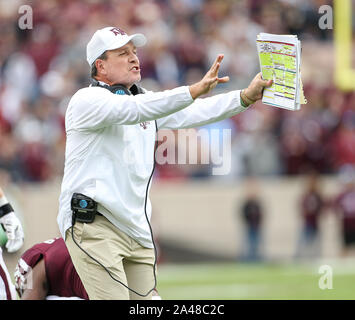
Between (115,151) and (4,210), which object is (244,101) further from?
(4,210)

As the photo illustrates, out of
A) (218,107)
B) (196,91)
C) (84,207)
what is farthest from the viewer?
(218,107)

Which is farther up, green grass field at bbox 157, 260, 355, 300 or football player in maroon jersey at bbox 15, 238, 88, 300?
football player in maroon jersey at bbox 15, 238, 88, 300

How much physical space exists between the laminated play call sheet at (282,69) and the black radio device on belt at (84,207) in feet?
3.77

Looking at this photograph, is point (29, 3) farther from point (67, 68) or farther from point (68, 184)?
point (68, 184)

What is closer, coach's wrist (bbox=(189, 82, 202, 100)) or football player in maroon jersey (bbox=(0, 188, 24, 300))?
coach's wrist (bbox=(189, 82, 202, 100))

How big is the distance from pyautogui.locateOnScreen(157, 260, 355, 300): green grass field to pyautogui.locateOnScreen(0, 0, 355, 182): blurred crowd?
1.49 m

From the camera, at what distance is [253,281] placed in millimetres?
12641

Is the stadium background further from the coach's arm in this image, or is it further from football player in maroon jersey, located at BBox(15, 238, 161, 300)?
the coach's arm

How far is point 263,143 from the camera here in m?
14.3

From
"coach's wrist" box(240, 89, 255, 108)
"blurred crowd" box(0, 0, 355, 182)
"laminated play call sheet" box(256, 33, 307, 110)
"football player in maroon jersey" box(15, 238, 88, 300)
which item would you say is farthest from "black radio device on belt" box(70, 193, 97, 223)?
"blurred crowd" box(0, 0, 355, 182)

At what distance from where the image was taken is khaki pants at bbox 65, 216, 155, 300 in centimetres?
515

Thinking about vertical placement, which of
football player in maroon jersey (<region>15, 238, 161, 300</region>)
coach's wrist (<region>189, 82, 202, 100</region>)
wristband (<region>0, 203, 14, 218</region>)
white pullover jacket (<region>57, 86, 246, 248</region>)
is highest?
coach's wrist (<region>189, 82, 202, 100</region>)

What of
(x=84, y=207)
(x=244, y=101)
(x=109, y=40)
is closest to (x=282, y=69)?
(x=244, y=101)

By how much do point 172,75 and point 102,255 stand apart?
980 cm
